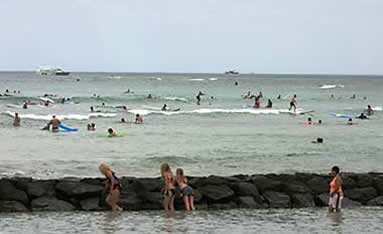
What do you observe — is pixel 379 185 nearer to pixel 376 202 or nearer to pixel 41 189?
pixel 376 202

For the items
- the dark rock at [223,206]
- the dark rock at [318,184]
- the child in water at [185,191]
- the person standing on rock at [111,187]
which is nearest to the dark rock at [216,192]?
the dark rock at [223,206]

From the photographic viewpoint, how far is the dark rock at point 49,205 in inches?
604

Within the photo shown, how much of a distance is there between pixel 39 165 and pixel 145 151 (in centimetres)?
591

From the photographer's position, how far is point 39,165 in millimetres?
23000

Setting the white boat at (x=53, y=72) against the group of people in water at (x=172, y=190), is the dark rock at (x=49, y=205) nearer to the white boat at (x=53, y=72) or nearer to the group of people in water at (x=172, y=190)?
the group of people in water at (x=172, y=190)

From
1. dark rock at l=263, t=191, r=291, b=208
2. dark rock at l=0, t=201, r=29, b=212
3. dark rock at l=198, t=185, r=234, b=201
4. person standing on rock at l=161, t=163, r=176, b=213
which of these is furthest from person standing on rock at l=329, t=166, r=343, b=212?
dark rock at l=0, t=201, r=29, b=212

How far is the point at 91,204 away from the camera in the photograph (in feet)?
51.2

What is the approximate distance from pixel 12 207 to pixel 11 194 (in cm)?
58

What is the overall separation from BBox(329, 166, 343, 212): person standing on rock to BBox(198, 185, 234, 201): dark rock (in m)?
2.27

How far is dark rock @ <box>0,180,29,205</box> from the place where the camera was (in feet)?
51.0

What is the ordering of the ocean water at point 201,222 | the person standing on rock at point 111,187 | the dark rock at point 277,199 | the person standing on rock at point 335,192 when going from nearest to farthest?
the ocean water at point 201,222 → the person standing on rock at point 111,187 → the person standing on rock at point 335,192 → the dark rock at point 277,199

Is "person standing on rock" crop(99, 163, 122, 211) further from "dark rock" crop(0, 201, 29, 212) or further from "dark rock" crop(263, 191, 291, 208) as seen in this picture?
"dark rock" crop(263, 191, 291, 208)

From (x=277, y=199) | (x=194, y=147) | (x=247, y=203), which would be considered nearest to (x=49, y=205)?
(x=247, y=203)

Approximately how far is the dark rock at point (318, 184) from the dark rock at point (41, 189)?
19.9ft
